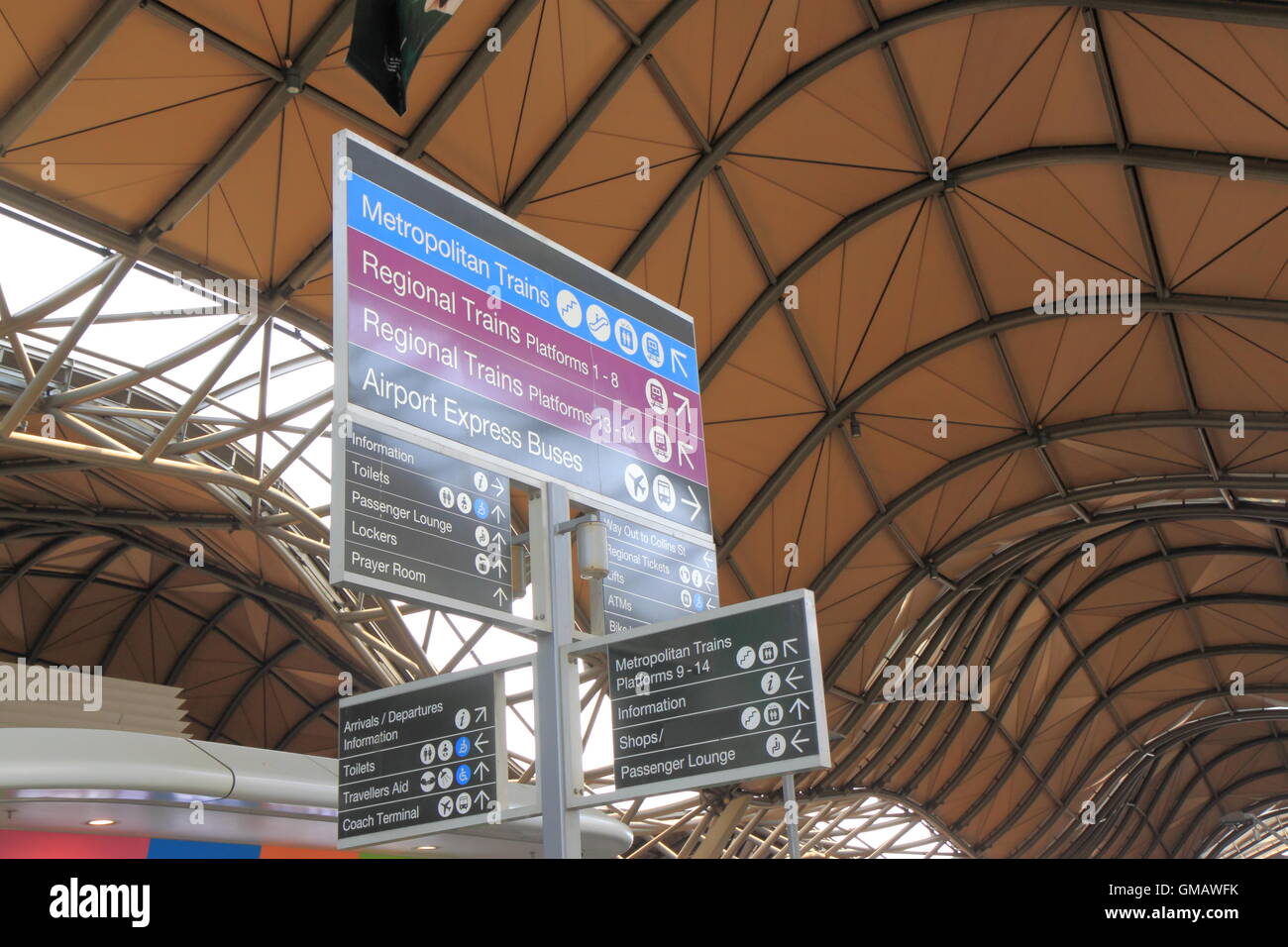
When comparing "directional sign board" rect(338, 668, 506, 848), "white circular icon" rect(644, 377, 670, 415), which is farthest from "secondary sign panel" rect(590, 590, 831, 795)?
"white circular icon" rect(644, 377, 670, 415)

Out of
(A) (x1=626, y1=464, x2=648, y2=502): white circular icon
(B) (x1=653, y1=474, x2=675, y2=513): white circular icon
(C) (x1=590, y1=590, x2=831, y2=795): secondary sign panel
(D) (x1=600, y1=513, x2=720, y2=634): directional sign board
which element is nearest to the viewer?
(C) (x1=590, y1=590, x2=831, y2=795): secondary sign panel

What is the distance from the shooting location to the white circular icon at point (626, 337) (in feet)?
29.8

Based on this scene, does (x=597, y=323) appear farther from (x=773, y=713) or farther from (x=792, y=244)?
(x=792, y=244)

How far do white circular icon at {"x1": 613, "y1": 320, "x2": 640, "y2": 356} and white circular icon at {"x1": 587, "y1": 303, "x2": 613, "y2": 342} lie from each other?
3.2 inches

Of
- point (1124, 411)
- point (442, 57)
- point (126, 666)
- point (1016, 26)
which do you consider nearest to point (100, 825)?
point (442, 57)

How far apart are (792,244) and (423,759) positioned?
17.8 m

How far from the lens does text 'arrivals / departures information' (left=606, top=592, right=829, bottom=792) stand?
6.98 m

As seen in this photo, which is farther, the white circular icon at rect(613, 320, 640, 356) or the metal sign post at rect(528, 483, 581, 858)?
the white circular icon at rect(613, 320, 640, 356)

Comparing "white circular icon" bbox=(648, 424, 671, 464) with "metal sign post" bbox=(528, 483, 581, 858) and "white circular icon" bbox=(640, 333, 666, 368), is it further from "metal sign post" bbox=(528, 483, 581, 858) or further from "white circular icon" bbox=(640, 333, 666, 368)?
"metal sign post" bbox=(528, 483, 581, 858)

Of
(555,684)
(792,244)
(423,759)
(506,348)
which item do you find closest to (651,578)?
(555,684)

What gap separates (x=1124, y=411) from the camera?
26.9 meters

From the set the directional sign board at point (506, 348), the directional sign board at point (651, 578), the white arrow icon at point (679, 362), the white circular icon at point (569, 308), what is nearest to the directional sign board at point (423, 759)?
the directional sign board at point (651, 578)

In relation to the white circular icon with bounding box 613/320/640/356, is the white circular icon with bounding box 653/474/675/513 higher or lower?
lower
